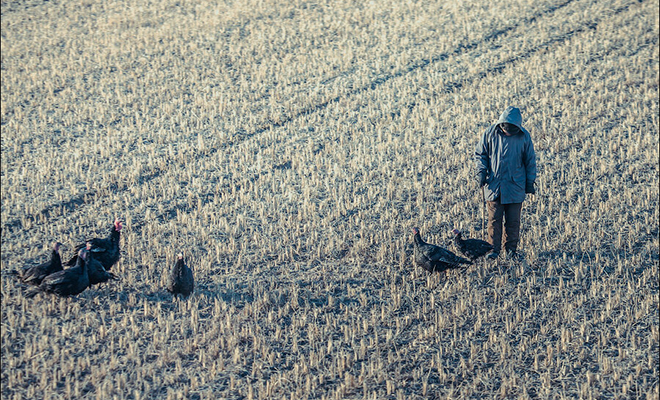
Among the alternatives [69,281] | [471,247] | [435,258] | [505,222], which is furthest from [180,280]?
[505,222]

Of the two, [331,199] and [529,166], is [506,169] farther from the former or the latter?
[331,199]

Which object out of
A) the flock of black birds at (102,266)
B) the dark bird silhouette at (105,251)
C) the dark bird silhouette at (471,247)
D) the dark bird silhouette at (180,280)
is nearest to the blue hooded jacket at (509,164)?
the dark bird silhouette at (471,247)

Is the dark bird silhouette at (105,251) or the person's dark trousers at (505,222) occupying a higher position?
the dark bird silhouette at (105,251)

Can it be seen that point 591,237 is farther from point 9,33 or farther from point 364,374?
point 9,33

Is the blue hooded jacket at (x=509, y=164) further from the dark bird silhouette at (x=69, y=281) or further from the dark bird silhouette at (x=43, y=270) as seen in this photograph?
the dark bird silhouette at (x=43, y=270)

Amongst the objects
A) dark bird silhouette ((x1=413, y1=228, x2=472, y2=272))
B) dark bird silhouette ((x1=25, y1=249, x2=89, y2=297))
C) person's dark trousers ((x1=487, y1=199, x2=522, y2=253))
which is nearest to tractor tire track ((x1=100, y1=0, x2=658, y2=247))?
dark bird silhouette ((x1=413, y1=228, x2=472, y2=272))
